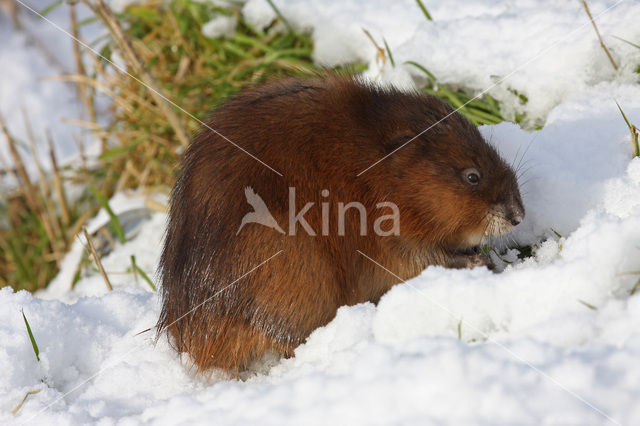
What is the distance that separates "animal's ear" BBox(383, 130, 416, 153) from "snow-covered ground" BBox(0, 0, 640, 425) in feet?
2.23

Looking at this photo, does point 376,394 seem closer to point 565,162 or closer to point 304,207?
point 304,207

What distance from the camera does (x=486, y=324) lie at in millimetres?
2090

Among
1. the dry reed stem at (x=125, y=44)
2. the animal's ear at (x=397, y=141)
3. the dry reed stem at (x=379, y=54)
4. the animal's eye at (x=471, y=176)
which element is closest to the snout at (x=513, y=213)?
the animal's eye at (x=471, y=176)

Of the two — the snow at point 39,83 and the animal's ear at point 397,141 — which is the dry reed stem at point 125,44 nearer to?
the animal's ear at point 397,141

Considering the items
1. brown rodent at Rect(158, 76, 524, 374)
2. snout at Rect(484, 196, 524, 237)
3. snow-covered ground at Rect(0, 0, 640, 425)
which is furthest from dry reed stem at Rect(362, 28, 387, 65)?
snout at Rect(484, 196, 524, 237)

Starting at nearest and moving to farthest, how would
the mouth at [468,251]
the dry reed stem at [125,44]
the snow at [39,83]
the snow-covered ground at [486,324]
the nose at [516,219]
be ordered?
the snow-covered ground at [486,324] < the nose at [516,219] < the mouth at [468,251] < the dry reed stem at [125,44] < the snow at [39,83]

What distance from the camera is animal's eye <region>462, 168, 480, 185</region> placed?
2.78 m

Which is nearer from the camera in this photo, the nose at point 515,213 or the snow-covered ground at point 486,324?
the snow-covered ground at point 486,324

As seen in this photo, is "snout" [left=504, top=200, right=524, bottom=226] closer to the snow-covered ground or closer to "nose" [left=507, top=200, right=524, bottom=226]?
"nose" [left=507, top=200, right=524, bottom=226]

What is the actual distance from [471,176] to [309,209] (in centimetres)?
74

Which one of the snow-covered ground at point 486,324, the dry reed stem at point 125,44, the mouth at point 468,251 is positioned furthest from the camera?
the dry reed stem at point 125,44

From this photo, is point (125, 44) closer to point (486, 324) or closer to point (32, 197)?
point (32, 197)

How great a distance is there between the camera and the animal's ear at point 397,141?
9.09ft

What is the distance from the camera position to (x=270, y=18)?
17.4 ft
